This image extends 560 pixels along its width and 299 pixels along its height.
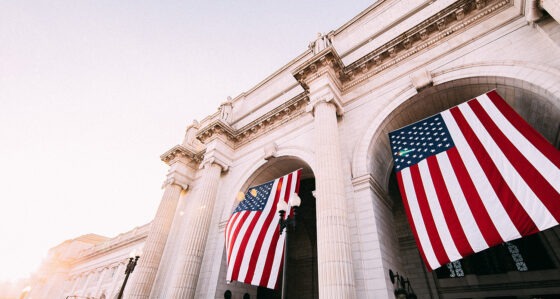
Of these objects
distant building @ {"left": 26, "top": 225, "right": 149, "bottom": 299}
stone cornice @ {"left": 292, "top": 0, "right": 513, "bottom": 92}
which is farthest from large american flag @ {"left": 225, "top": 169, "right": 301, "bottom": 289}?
distant building @ {"left": 26, "top": 225, "right": 149, "bottom": 299}

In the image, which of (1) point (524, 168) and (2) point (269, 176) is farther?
(2) point (269, 176)

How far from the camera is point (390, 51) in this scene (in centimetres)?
1116

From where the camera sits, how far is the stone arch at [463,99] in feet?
24.7

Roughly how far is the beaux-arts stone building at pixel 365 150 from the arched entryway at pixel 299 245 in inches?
3.5

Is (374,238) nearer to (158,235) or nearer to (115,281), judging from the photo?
(158,235)

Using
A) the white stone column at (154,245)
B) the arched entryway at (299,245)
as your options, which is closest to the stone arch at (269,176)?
the arched entryway at (299,245)

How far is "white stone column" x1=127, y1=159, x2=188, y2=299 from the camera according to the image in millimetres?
13250

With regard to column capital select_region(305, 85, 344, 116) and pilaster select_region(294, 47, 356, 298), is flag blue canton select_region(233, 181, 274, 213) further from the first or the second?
column capital select_region(305, 85, 344, 116)

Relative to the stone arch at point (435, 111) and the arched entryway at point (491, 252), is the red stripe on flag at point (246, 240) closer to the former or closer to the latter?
the stone arch at point (435, 111)

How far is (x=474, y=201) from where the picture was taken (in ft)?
21.4

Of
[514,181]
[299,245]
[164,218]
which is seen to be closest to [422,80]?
[514,181]

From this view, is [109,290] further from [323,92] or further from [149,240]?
[323,92]

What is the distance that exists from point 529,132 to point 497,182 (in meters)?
1.62

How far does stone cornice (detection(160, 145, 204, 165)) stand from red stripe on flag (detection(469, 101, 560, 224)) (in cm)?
1538
